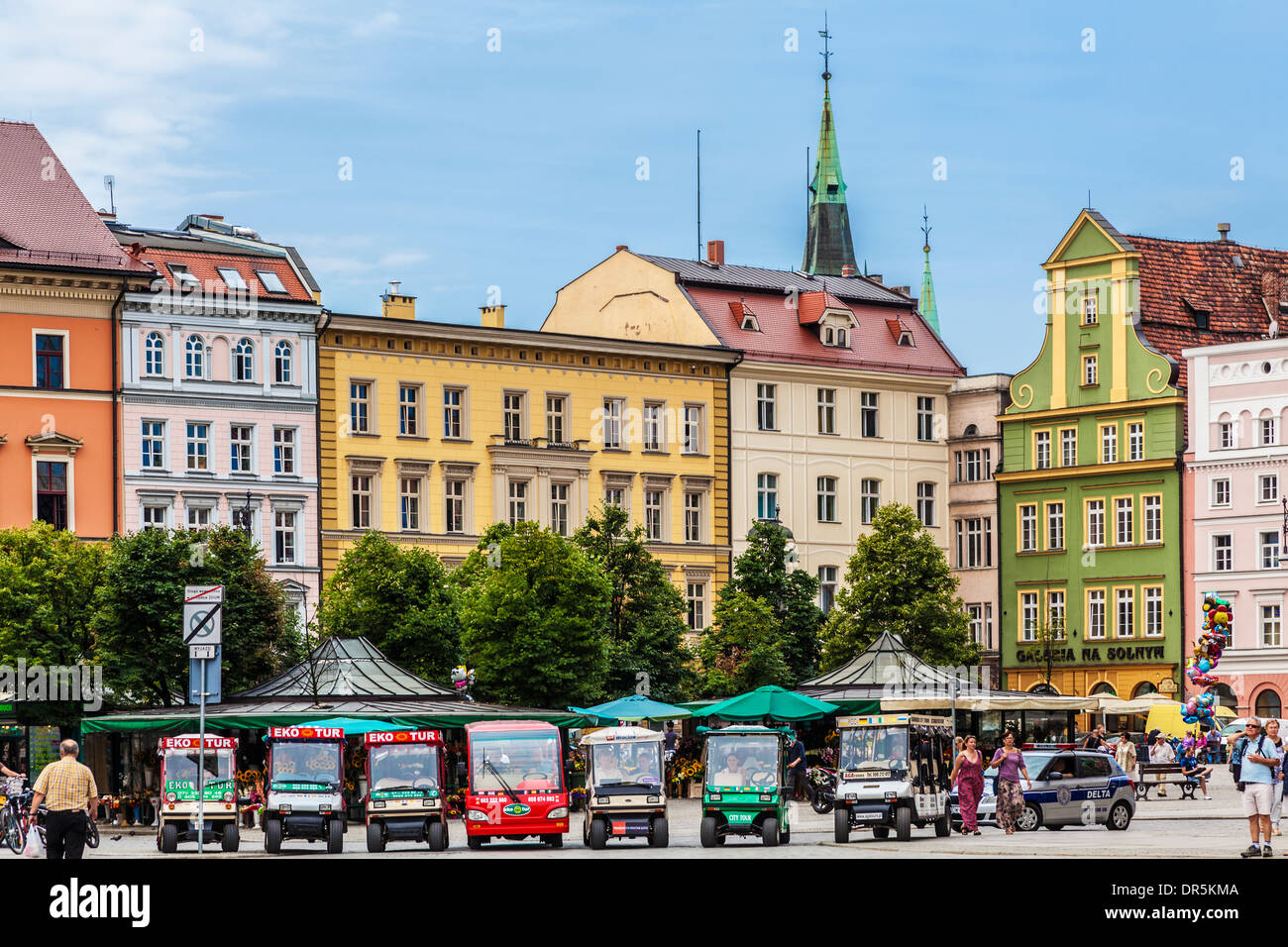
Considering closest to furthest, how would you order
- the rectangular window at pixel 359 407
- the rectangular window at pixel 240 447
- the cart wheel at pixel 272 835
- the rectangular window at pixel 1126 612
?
the cart wheel at pixel 272 835, the rectangular window at pixel 240 447, the rectangular window at pixel 359 407, the rectangular window at pixel 1126 612

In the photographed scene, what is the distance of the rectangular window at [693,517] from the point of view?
3191 inches

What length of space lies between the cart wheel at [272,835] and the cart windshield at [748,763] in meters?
6.81

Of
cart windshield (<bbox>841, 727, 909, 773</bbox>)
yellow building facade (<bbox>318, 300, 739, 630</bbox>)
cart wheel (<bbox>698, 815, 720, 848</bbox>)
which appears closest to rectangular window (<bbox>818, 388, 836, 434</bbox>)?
yellow building facade (<bbox>318, 300, 739, 630</bbox>)

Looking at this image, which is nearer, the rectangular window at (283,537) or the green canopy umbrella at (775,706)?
the green canopy umbrella at (775,706)

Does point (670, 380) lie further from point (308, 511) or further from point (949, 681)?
point (949, 681)

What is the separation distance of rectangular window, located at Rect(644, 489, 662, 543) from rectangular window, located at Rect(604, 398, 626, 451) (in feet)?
6.73

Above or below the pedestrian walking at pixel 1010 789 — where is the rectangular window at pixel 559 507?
above

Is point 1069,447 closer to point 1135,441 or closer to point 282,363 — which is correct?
point 1135,441

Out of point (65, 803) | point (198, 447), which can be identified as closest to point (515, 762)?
point (65, 803)

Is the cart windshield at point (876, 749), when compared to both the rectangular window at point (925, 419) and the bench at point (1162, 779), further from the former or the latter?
the rectangular window at point (925, 419)

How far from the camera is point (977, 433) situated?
3438 inches

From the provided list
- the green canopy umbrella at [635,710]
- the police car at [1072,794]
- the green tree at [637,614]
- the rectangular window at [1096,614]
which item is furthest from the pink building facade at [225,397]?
the police car at [1072,794]

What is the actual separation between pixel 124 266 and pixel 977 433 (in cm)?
3298
